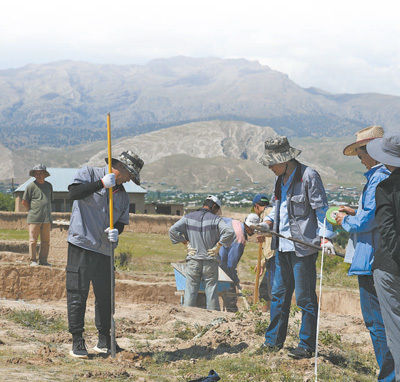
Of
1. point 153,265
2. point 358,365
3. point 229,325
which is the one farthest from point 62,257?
point 358,365

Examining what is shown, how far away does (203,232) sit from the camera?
8.80 m

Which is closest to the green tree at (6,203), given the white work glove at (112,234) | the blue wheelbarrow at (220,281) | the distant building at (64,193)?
the distant building at (64,193)

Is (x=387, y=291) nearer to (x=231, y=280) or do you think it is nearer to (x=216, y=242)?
(x=216, y=242)

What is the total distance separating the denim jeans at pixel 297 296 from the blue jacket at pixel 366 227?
85 cm

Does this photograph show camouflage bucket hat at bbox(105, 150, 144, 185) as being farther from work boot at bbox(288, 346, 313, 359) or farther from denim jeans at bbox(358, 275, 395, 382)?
denim jeans at bbox(358, 275, 395, 382)

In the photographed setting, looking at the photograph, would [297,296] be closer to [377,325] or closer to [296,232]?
[296,232]

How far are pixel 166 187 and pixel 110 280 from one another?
17171 cm

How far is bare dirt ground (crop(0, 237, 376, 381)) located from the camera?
527 centimetres

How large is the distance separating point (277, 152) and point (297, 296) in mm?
1446

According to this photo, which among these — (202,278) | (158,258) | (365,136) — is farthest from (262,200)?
(158,258)

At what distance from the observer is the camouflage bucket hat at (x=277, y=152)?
19.1 feet

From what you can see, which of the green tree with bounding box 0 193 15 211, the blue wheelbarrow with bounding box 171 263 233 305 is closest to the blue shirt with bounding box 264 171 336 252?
the blue wheelbarrow with bounding box 171 263 233 305

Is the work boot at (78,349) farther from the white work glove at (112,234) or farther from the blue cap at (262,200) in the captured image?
the blue cap at (262,200)

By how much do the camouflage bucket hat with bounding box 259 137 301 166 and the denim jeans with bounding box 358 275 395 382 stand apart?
1534 mm
